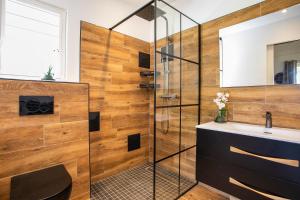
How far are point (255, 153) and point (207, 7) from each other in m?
1.81

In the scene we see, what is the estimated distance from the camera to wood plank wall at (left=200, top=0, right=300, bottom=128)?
155cm

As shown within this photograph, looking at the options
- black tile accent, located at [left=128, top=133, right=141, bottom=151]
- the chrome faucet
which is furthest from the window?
the chrome faucet

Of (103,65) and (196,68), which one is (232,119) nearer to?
(196,68)

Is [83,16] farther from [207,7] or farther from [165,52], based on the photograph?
[207,7]

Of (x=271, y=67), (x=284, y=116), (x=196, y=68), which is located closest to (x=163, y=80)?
(x=196, y=68)

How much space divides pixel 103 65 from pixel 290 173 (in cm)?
226

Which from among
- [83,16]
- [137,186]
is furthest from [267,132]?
[83,16]

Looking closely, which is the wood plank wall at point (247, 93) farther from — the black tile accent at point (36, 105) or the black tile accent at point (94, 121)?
the black tile accent at point (36, 105)

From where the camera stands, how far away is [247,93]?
181 centimetres

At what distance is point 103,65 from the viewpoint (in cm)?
229

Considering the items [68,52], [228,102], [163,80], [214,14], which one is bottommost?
[228,102]

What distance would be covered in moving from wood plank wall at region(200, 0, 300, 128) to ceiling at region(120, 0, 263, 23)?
0.06m

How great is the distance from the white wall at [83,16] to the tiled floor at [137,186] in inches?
56.1

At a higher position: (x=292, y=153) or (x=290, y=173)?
(x=292, y=153)
